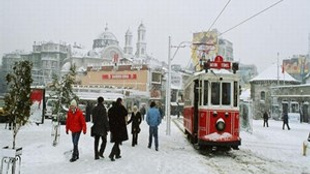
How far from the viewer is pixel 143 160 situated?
34.4 ft

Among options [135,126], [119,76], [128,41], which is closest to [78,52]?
[128,41]

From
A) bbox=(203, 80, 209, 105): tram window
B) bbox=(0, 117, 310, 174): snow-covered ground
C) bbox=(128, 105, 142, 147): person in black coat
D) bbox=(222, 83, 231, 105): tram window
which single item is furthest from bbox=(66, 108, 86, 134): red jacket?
bbox=(222, 83, 231, 105): tram window

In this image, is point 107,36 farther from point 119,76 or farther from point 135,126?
point 135,126

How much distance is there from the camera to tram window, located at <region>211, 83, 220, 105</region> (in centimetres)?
1309

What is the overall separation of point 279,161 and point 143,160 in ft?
16.4

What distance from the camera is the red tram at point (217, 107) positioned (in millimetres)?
12836

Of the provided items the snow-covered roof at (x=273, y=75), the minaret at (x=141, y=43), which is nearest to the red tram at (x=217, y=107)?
the snow-covered roof at (x=273, y=75)

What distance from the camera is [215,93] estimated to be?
1323 centimetres

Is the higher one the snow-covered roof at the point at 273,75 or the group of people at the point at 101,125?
the snow-covered roof at the point at 273,75

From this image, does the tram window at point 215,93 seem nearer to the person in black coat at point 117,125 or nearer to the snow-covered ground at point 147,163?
the snow-covered ground at point 147,163

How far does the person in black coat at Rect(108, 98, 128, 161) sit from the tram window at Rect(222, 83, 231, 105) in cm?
421

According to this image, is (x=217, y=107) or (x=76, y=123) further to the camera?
(x=217, y=107)

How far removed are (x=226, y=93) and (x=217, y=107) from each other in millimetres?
657

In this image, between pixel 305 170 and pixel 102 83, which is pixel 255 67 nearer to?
pixel 102 83
